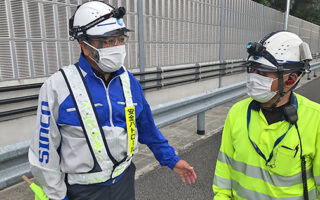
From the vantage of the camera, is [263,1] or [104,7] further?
[263,1]

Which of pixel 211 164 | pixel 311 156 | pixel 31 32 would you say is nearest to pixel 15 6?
pixel 31 32

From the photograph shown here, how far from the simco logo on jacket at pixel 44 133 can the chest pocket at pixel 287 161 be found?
1.28 m

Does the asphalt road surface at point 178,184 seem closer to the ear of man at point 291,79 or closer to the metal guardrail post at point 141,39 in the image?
the ear of man at point 291,79

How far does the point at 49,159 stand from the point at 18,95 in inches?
123

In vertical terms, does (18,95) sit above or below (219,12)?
below

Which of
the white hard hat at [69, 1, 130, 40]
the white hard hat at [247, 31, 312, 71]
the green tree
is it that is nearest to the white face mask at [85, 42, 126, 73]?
the white hard hat at [69, 1, 130, 40]

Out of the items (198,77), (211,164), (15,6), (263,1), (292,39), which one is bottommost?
(211,164)

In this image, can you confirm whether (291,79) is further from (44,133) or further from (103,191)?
(44,133)

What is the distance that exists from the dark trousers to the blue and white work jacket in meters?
0.10

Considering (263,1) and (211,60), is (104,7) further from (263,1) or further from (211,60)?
(263,1)

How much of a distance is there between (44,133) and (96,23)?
27.7 inches

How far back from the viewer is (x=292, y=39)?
5.09 ft

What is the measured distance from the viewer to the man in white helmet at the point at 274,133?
59.4 inches

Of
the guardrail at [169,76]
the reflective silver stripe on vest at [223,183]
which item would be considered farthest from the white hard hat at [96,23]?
the guardrail at [169,76]
